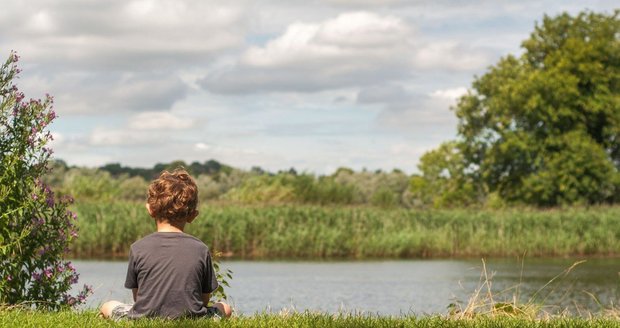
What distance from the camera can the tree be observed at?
46.9 m

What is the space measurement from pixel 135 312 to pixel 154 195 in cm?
105

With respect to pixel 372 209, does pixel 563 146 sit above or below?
above

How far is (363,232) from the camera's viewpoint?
104 ft

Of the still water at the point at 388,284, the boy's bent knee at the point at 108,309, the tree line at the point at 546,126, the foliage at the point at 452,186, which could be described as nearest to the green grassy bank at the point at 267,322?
the boy's bent knee at the point at 108,309

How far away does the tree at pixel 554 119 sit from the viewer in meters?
46.9

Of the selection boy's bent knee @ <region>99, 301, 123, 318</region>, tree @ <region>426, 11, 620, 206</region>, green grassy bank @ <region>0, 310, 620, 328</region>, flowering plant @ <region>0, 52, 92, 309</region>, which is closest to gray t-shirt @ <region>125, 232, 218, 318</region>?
green grassy bank @ <region>0, 310, 620, 328</region>

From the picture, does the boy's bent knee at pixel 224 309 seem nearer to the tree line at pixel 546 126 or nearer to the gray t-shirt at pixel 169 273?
the gray t-shirt at pixel 169 273

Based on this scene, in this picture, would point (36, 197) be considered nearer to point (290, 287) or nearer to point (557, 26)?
point (290, 287)

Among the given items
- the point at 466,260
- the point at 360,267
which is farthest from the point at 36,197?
the point at 466,260

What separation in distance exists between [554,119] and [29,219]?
3985cm

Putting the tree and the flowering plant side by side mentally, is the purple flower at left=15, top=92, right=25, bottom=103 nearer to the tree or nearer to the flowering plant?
the flowering plant

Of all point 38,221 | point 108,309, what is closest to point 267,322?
point 108,309

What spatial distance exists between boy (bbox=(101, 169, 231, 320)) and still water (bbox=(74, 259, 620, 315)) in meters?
7.82

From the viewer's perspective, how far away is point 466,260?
31.5 metres
